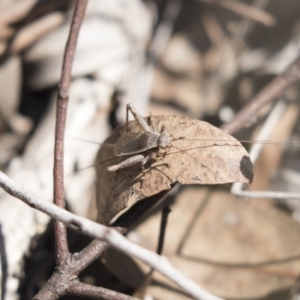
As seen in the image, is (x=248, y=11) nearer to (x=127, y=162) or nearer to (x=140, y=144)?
A: (x=140, y=144)

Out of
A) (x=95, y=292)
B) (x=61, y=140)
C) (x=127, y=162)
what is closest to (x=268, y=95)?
(x=127, y=162)

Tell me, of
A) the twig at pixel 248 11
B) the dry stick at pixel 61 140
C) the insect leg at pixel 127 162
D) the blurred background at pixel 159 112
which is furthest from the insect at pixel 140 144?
the twig at pixel 248 11

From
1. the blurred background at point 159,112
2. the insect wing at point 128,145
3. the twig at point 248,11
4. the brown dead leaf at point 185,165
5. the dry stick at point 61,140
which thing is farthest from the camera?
the twig at point 248,11

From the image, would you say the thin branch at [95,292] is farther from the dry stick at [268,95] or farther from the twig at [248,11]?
the twig at [248,11]

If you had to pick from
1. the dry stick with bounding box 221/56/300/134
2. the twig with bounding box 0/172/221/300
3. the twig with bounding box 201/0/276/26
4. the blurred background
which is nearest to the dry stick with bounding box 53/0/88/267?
the twig with bounding box 0/172/221/300

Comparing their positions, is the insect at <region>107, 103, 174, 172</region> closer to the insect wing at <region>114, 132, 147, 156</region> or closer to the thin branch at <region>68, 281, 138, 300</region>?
the insect wing at <region>114, 132, 147, 156</region>

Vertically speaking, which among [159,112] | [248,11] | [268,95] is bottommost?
[159,112]

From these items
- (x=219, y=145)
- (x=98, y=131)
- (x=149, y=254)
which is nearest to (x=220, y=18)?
(x=98, y=131)
